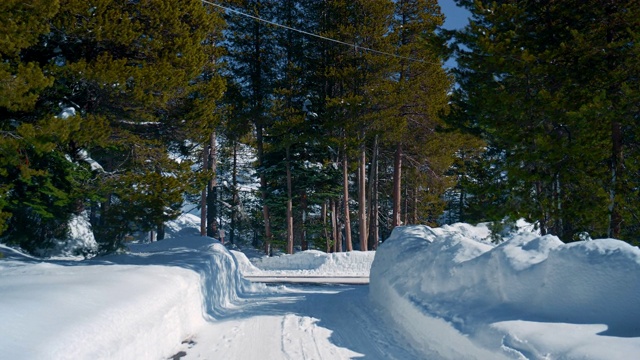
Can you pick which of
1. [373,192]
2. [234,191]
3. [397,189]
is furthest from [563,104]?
[234,191]

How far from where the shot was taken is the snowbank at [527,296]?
488 centimetres

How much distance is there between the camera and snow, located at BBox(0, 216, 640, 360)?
4859 mm

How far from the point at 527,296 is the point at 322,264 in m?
17.4

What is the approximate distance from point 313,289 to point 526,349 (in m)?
11.4

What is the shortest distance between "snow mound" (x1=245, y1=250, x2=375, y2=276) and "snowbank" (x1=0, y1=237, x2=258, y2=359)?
35.9 ft

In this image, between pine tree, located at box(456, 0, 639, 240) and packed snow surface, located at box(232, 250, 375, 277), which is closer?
pine tree, located at box(456, 0, 639, 240)

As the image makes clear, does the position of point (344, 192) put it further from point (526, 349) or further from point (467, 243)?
point (526, 349)

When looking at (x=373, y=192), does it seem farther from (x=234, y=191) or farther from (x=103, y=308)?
(x=103, y=308)

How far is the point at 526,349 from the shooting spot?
4762 mm

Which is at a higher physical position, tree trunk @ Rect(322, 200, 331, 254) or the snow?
tree trunk @ Rect(322, 200, 331, 254)

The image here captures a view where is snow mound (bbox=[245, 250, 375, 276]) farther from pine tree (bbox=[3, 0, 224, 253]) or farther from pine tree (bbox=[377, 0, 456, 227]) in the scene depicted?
pine tree (bbox=[3, 0, 224, 253])

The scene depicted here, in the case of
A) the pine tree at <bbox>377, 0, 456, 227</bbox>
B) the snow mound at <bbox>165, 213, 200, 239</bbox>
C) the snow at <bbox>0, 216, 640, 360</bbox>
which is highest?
the pine tree at <bbox>377, 0, 456, 227</bbox>

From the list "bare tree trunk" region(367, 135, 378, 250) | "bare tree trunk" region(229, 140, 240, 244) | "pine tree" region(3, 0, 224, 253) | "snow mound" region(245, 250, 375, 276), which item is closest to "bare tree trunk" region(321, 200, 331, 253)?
"bare tree trunk" region(367, 135, 378, 250)

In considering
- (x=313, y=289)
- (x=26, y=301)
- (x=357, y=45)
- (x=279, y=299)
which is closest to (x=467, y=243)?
(x=279, y=299)
